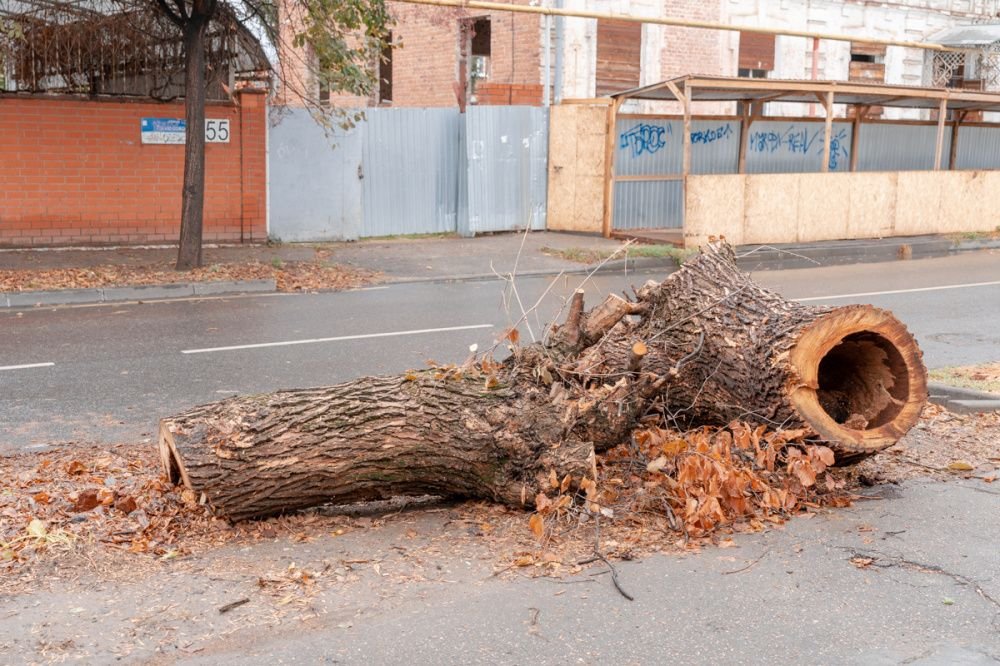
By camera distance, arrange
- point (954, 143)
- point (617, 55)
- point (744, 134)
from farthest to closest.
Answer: point (954, 143) < point (617, 55) < point (744, 134)

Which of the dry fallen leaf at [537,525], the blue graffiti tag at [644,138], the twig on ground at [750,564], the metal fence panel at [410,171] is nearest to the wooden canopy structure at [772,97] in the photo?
the blue graffiti tag at [644,138]

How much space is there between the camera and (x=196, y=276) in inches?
542

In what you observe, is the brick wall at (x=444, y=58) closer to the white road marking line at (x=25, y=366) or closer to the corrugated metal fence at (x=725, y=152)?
the corrugated metal fence at (x=725, y=152)

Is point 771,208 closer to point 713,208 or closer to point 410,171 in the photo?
point 713,208

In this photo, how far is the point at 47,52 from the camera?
15.1 m

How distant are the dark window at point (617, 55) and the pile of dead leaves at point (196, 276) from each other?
9499 millimetres

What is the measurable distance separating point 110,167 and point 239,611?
511 inches

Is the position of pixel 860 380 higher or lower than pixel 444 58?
lower

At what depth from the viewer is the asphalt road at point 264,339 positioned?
313 inches

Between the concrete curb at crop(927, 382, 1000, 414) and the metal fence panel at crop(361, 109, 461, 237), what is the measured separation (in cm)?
1184

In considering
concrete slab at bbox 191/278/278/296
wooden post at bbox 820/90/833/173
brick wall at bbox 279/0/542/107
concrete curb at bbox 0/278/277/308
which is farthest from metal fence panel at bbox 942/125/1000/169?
concrete curb at bbox 0/278/277/308

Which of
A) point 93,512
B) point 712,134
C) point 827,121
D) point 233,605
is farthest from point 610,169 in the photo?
point 233,605

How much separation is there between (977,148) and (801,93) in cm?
766

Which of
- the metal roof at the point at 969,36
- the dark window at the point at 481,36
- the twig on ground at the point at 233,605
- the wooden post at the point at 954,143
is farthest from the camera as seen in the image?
the metal roof at the point at 969,36
